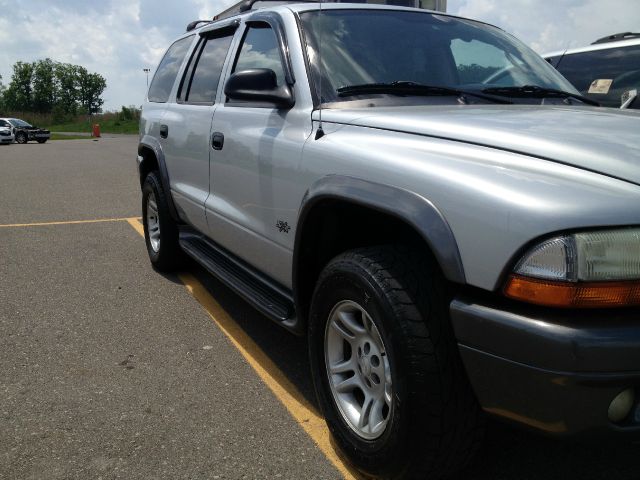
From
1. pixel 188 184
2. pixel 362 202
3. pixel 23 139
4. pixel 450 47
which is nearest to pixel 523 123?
pixel 362 202

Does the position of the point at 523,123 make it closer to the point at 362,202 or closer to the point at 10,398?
the point at 362,202

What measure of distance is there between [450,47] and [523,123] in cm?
131

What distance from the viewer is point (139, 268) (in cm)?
570

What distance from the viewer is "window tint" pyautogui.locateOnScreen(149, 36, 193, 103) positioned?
16.8 ft

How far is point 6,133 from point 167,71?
33.4 meters

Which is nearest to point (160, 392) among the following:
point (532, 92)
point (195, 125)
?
point (195, 125)

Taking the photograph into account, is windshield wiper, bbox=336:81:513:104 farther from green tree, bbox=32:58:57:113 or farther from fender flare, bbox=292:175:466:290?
green tree, bbox=32:58:57:113

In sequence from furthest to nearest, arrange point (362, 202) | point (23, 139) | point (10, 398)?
point (23, 139) → point (10, 398) → point (362, 202)

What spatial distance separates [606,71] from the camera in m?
6.20

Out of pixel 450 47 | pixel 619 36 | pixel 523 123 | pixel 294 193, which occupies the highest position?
pixel 619 36

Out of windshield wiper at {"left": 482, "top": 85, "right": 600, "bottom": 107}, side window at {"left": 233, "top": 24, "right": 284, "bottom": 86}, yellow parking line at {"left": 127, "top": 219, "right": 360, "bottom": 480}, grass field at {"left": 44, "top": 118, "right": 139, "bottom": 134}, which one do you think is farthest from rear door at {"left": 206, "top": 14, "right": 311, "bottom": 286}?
grass field at {"left": 44, "top": 118, "right": 139, "bottom": 134}

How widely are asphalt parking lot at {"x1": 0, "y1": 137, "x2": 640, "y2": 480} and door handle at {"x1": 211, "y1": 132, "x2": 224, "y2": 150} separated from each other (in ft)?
3.94

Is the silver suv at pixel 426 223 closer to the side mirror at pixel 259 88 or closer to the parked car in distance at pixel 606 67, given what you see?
the side mirror at pixel 259 88

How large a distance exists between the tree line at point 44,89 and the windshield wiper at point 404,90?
369ft
